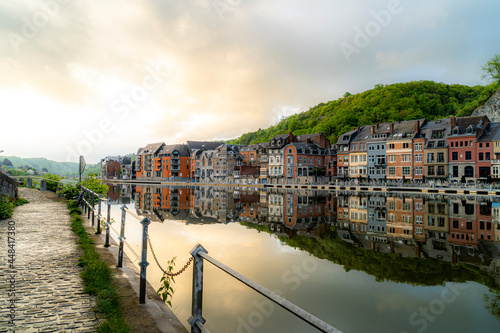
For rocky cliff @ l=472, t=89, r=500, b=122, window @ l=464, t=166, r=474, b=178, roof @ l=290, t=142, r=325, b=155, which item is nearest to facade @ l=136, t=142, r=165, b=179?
roof @ l=290, t=142, r=325, b=155

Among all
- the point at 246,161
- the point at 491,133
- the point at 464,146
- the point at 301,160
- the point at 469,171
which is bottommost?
the point at 469,171

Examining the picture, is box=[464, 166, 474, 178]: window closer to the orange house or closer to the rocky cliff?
the rocky cliff

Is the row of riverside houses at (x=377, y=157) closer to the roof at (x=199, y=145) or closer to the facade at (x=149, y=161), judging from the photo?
the roof at (x=199, y=145)

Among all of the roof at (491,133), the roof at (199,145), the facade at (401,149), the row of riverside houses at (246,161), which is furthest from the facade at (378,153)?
the roof at (199,145)

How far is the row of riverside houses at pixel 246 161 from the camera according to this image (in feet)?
258

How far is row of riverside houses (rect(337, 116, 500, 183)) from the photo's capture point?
178ft

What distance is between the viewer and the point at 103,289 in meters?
5.99

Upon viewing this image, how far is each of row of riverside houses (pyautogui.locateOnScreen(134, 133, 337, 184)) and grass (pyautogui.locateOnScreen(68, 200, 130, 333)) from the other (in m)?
65.0

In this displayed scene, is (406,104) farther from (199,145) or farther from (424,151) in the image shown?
(199,145)

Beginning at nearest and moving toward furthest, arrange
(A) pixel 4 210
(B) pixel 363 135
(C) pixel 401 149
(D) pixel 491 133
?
1. (A) pixel 4 210
2. (D) pixel 491 133
3. (C) pixel 401 149
4. (B) pixel 363 135

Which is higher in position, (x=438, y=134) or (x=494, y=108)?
(x=494, y=108)

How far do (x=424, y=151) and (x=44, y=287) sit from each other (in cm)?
6631

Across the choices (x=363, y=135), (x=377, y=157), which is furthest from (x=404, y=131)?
(x=363, y=135)

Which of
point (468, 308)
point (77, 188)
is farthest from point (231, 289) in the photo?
point (77, 188)
